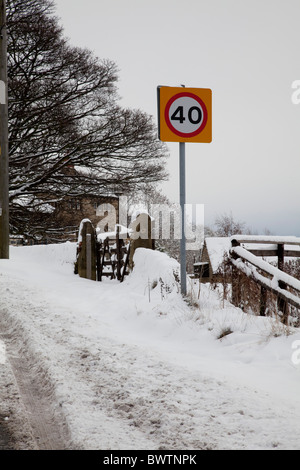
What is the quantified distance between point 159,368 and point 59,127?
15.3 metres

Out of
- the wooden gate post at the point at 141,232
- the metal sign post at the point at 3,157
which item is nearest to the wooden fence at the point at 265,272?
the wooden gate post at the point at 141,232

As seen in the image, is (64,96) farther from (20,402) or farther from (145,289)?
(20,402)

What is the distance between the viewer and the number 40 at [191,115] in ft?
21.9

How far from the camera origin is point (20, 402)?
3553 mm

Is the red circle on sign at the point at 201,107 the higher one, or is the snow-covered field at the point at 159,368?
the red circle on sign at the point at 201,107

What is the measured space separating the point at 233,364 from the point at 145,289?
418 centimetres

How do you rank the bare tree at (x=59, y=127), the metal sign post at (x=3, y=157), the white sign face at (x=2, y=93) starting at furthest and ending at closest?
the bare tree at (x=59, y=127), the white sign face at (x=2, y=93), the metal sign post at (x=3, y=157)

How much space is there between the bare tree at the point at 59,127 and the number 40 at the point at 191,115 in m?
11.8

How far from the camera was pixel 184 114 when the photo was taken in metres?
6.70

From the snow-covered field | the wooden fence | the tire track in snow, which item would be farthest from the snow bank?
the tire track in snow

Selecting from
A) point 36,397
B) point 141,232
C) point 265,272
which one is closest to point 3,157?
point 141,232

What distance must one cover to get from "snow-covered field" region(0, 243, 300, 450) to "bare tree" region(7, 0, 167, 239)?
1090cm

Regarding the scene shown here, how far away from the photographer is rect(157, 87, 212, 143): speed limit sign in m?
6.62

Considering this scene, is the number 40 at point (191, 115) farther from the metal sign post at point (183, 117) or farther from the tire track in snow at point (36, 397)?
the tire track in snow at point (36, 397)
